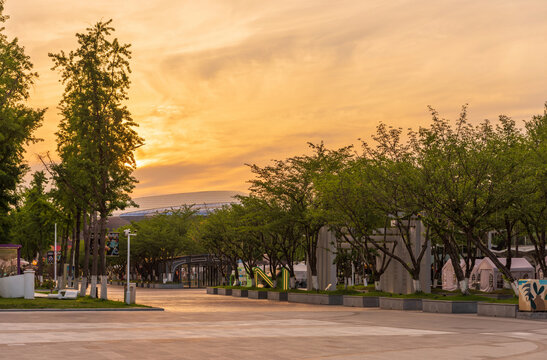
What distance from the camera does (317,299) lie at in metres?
50.7

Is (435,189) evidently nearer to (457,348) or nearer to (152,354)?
(457,348)

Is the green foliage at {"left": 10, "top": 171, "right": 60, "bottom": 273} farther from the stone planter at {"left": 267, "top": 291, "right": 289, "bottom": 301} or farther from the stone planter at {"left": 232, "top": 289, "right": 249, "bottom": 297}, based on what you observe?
the stone planter at {"left": 267, "top": 291, "right": 289, "bottom": 301}

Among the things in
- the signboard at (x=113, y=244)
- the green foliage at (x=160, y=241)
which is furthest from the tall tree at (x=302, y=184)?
the green foliage at (x=160, y=241)

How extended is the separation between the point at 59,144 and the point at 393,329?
117ft

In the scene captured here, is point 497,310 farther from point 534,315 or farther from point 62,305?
point 62,305

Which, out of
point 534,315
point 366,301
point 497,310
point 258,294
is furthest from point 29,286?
point 534,315

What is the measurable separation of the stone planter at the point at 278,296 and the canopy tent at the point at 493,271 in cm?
1894

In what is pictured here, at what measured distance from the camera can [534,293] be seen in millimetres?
31938

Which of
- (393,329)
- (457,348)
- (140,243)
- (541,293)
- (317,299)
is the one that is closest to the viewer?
(457,348)

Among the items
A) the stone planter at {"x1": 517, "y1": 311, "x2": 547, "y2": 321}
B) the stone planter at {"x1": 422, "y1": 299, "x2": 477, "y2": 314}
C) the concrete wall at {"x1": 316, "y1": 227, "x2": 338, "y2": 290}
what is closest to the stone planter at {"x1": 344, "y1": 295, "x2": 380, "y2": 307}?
the stone planter at {"x1": 422, "y1": 299, "x2": 477, "y2": 314}

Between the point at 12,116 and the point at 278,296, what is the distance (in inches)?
999

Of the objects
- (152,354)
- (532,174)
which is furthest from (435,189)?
(152,354)

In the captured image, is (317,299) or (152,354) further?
(317,299)

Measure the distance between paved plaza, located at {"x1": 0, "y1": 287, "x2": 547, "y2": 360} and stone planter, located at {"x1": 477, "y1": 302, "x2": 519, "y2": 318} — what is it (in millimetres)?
1687
